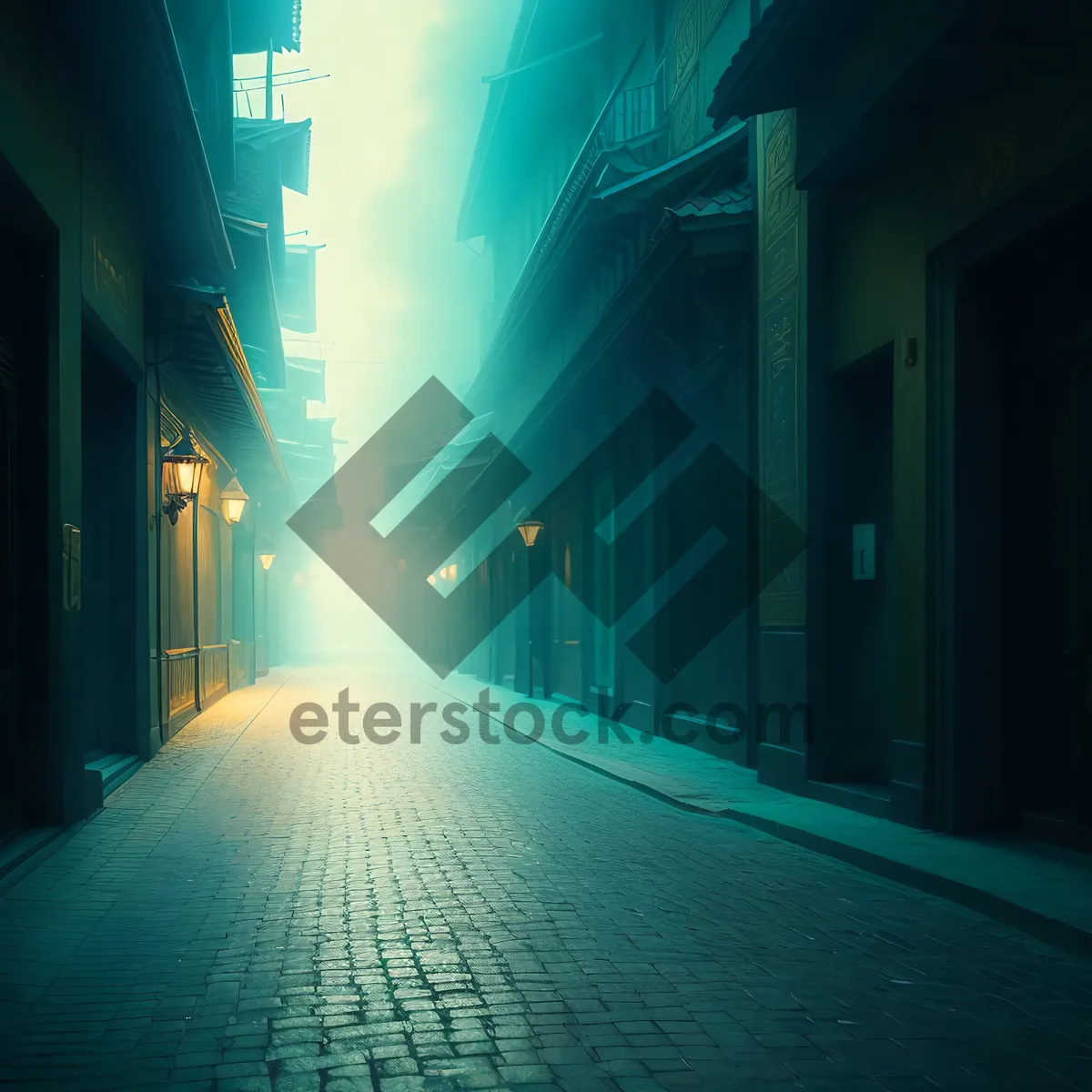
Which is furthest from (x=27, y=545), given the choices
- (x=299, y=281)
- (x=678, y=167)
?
(x=299, y=281)

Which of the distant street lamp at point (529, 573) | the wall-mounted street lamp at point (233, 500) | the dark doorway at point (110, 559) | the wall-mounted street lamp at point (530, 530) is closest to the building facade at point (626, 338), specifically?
the distant street lamp at point (529, 573)

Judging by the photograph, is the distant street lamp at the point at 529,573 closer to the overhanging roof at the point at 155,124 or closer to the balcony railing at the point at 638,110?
the balcony railing at the point at 638,110

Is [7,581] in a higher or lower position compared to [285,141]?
lower

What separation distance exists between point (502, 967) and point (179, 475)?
9.89 metres

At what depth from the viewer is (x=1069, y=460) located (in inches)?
298

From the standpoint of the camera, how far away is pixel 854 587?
10148 mm

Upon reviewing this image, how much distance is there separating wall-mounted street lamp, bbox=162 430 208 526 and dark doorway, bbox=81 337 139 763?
4.50ft

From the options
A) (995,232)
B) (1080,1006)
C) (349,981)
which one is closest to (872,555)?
(995,232)

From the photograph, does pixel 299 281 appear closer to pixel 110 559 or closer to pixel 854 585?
pixel 110 559

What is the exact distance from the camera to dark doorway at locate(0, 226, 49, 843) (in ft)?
26.0

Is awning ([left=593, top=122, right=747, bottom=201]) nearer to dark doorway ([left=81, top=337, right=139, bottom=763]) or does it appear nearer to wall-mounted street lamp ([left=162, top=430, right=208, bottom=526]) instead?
wall-mounted street lamp ([left=162, top=430, right=208, bottom=526])

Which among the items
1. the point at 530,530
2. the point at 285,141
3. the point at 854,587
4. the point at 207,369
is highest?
the point at 285,141

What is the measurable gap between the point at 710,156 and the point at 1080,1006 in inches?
398

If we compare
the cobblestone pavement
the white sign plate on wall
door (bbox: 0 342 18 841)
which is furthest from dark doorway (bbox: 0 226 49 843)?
the white sign plate on wall
